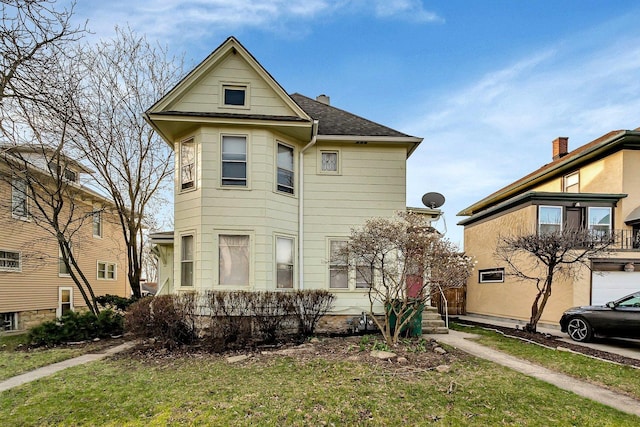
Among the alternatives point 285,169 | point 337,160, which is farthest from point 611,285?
point 285,169

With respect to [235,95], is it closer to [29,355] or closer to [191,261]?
[191,261]

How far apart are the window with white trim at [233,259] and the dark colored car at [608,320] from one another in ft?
28.8

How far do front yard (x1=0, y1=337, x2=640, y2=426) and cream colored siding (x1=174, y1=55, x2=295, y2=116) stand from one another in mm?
6437

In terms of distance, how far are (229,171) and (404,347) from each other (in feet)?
20.2

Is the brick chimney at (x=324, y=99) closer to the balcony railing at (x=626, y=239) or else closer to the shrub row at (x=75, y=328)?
the shrub row at (x=75, y=328)

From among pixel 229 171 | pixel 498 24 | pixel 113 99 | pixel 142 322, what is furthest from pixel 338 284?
pixel 113 99

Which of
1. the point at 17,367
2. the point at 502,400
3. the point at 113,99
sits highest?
the point at 113,99

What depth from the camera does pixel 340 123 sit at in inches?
462

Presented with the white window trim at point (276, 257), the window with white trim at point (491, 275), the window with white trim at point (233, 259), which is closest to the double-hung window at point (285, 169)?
the white window trim at point (276, 257)

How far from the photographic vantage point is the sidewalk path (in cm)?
625

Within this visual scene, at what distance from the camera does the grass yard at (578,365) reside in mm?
5867

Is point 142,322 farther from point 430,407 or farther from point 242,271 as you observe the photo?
point 430,407

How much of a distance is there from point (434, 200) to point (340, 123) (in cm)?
389

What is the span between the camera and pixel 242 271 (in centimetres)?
951
